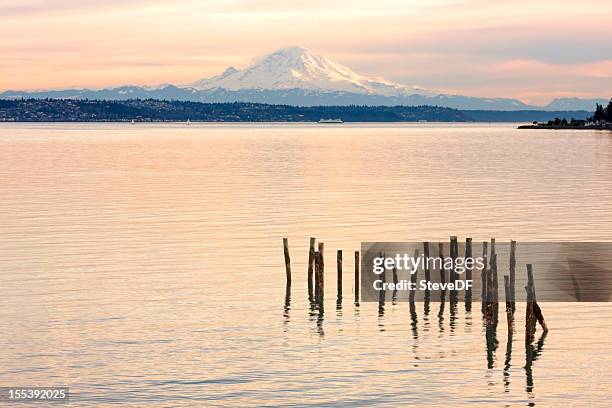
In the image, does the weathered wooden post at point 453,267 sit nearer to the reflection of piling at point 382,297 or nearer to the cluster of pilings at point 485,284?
the cluster of pilings at point 485,284

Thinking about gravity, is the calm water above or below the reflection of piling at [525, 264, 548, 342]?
below

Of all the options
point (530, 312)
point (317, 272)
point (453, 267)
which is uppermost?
point (453, 267)

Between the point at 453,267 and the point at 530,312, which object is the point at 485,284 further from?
the point at 530,312

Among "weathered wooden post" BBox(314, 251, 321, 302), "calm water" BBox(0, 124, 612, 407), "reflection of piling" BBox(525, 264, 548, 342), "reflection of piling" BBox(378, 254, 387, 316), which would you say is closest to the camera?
"calm water" BBox(0, 124, 612, 407)

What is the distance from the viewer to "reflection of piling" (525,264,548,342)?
32.8 meters

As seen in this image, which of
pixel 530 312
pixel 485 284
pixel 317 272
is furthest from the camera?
pixel 317 272

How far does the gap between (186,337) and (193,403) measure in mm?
7039

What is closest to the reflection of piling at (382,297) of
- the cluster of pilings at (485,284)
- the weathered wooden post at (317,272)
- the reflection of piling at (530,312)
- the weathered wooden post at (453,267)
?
the cluster of pilings at (485,284)

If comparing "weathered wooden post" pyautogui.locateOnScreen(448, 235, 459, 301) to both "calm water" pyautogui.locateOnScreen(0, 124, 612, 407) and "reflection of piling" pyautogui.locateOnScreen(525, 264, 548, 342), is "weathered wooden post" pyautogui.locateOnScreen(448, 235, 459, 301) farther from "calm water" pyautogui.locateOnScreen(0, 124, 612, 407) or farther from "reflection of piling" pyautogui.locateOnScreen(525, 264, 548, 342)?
"reflection of piling" pyautogui.locateOnScreen(525, 264, 548, 342)

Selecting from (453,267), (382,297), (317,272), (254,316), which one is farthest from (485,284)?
(254,316)

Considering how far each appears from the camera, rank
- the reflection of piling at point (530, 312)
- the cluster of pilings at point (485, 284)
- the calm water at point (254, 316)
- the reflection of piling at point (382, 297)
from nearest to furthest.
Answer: the calm water at point (254, 316) → the reflection of piling at point (530, 312) → the cluster of pilings at point (485, 284) → the reflection of piling at point (382, 297)

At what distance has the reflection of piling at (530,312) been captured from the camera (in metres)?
32.8

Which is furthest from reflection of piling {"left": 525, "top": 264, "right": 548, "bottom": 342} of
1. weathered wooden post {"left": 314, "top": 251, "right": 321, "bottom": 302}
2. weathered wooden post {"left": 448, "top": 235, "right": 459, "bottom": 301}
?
weathered wooden post {"left": 314, "top": 251, "right": 321, "bottom": 302}

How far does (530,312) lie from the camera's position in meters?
33.5
